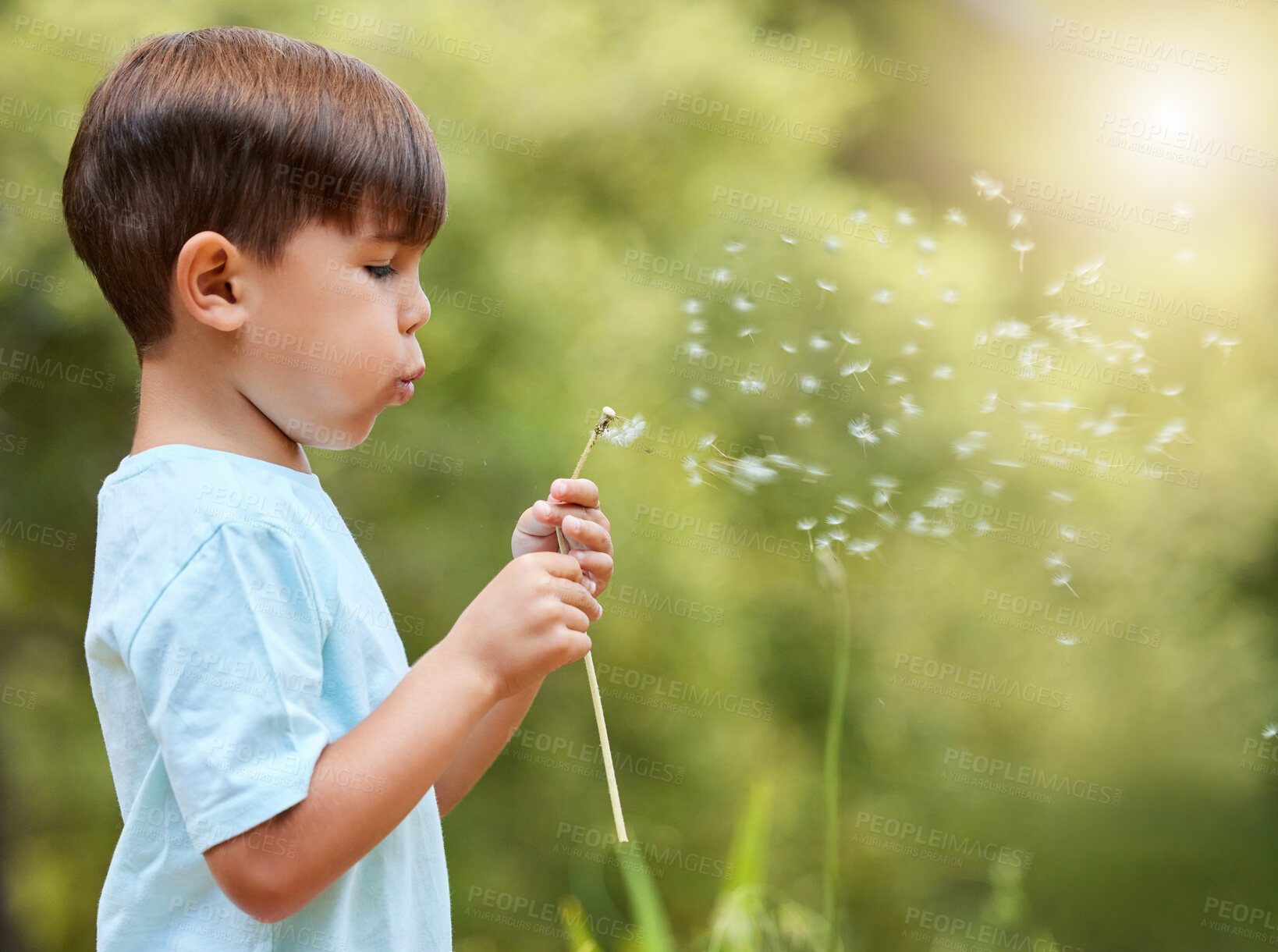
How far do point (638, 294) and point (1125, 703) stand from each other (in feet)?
3.04

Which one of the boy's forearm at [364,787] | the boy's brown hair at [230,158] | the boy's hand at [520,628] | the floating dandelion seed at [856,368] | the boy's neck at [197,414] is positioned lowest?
the floating dandelion seed at [856,368]

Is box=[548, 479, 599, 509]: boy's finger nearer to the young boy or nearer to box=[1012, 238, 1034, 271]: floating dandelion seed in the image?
the young boy

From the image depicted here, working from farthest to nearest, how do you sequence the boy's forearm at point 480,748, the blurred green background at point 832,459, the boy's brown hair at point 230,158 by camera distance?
the blurred green background at point 832,459 → the boy's forearm at point 480,748 → the boy's brown hair at point 230,158

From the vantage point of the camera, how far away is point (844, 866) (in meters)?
1.56

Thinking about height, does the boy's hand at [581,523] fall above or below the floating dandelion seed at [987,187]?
below

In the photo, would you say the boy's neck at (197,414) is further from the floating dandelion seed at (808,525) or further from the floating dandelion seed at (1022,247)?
the floating dandelion seed at (1022,247)

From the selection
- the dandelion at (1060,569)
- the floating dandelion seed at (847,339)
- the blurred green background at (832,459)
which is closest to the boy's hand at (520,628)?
the blurred green background at (832,459)

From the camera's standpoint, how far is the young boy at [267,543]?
0.46 meters

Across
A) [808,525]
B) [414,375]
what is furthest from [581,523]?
[808,525]

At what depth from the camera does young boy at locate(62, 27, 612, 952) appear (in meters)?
0.46

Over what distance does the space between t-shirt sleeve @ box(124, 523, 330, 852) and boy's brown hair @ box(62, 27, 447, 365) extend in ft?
0.58

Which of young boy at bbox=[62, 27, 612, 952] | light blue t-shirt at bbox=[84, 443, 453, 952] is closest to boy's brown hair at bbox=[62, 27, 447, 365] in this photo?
young boy at bbox=[62, 27, 612, 952]

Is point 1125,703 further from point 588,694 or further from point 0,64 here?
point 0,64

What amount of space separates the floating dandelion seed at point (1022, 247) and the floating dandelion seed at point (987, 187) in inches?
2.3
